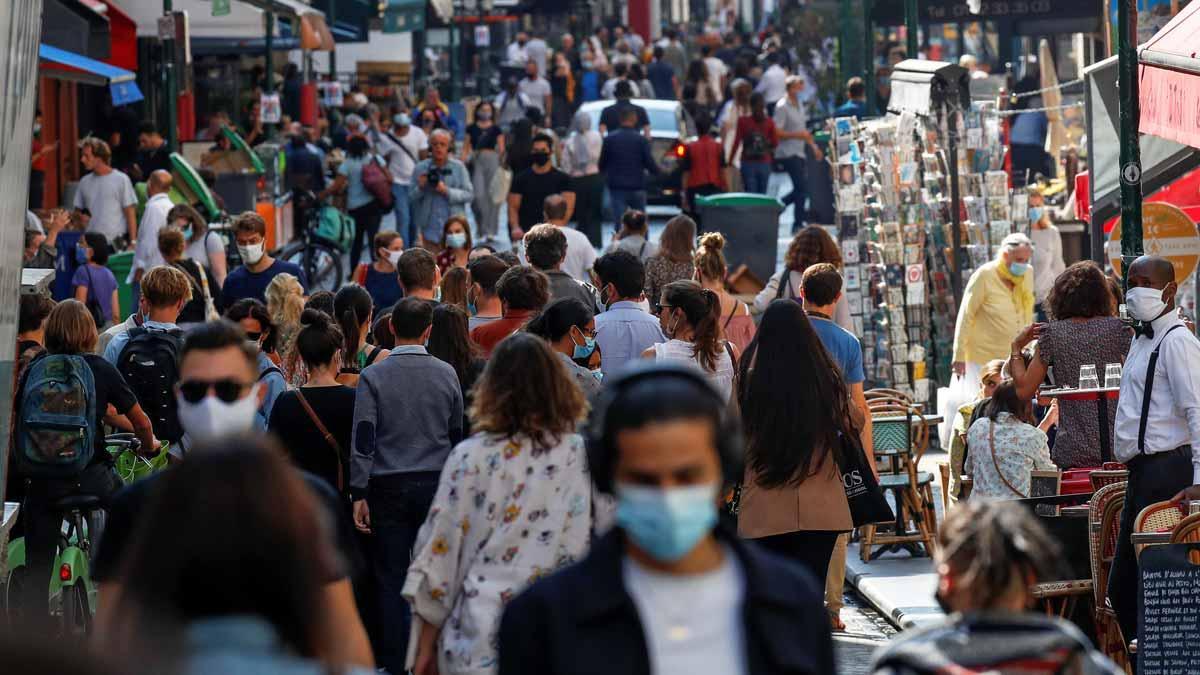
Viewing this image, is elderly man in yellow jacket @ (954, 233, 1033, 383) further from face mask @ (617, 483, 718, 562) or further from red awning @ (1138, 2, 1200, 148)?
face mask @ (617, 483, 718, 562)

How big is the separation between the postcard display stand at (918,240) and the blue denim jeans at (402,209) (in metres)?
8.41

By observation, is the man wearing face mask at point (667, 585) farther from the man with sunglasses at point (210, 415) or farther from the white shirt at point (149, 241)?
the white shirt at point (149, 241)

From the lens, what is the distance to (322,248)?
20906 mm

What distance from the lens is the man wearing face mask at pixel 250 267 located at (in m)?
12.3

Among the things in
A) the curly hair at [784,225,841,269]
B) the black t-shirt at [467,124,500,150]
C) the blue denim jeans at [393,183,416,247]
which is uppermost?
the black t-shirt at [467,124,500,150]

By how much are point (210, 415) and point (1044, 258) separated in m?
12.4

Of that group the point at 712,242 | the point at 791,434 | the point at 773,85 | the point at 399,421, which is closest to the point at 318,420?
the point at 399,421

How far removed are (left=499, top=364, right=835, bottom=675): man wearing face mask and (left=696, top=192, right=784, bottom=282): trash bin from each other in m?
17.5

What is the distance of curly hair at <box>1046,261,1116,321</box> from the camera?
912 centimetres

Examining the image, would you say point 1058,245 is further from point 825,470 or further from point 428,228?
point 825,470

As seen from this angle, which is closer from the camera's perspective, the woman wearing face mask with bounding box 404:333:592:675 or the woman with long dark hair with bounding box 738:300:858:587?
the woman wearing face mask with bounding box 404:333:592:675

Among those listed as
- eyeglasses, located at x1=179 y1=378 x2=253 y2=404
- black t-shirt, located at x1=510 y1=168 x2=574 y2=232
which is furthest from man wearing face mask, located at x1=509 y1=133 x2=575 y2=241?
eyeglasses, located at x1=179 y1=378 x2=253 y2=404

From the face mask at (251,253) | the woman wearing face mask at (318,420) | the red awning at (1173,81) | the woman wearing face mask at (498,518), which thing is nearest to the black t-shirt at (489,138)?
the face mask at (251,253)

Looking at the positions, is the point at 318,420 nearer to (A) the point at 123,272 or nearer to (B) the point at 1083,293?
(B) the point at 1083,293
